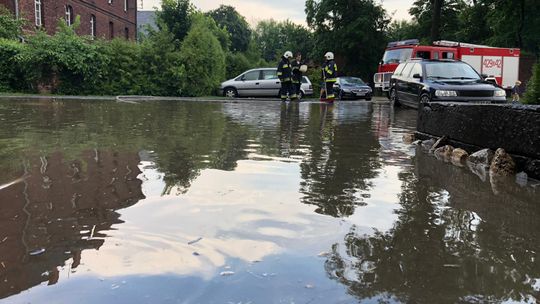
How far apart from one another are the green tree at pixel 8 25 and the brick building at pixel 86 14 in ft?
9.34

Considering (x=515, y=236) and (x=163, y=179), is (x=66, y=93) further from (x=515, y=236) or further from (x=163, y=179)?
(x=515, y=236)

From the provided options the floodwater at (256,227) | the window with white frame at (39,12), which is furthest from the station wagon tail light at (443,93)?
the window with white frame at (39,12)

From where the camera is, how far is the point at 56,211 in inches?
165

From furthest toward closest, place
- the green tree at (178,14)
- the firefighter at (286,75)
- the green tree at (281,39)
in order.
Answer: the green tree at (281,39)
the green tree at (178,14)
the firefighter at (286,75)

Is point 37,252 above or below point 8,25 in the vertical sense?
below

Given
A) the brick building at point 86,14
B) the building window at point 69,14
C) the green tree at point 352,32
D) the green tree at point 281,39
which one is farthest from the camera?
the green tree at point 281,39

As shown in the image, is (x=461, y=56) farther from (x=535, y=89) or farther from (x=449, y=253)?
(x=449, y=253)

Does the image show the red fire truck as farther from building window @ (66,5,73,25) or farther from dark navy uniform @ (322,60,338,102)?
building window @ (66,5,73,25)

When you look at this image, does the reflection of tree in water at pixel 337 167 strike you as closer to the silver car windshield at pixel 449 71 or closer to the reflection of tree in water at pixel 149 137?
the reflection of tree in water at pixel 149 137

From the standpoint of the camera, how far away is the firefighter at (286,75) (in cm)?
1944

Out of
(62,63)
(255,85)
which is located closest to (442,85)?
(255,85)

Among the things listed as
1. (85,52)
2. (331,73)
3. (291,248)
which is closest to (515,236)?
(291,248)

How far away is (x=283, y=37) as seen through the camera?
8750cm

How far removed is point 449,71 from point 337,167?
9.36 meters
